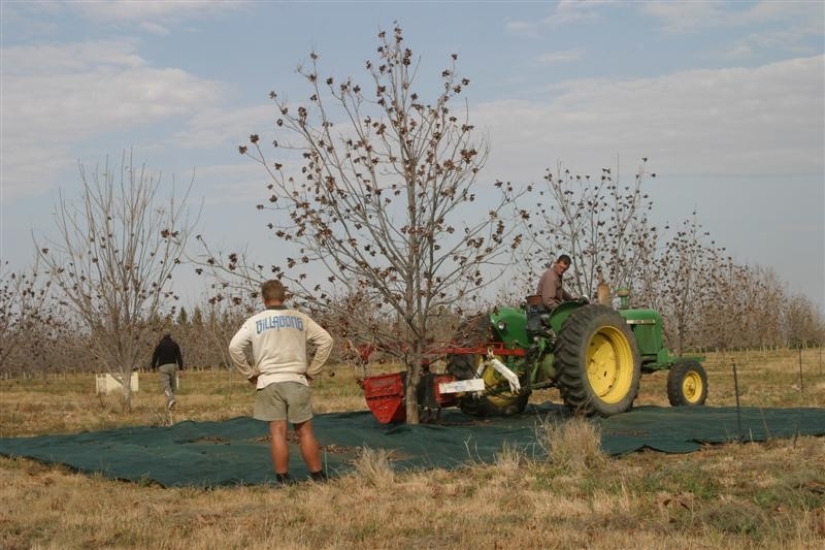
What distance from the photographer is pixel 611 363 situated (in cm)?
1366

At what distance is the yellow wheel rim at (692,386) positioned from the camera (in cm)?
1507

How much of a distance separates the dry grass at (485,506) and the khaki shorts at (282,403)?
57 cm

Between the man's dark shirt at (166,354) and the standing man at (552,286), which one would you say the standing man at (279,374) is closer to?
the standing man at (552,286)

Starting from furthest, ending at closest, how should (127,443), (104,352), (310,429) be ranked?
(104,352), (127,443), (310,429)

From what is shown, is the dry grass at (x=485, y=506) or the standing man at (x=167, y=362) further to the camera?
the standing man at (x=167, y=362)

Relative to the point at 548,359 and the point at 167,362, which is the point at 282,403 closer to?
the point at 548,359

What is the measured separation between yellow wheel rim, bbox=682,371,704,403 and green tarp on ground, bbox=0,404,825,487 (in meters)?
1.69

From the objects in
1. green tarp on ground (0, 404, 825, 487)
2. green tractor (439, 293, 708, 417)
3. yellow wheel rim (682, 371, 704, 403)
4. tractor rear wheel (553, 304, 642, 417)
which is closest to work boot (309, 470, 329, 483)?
green tarp on ground (0, 404, 825, 487)

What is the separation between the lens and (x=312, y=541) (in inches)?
251

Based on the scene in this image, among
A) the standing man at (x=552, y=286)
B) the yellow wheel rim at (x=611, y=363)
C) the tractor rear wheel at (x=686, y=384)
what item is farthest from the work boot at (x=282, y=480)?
the tractor rear wheel at (x=686, y=384)

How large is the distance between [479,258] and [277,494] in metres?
4.41

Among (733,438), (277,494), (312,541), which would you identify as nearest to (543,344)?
(733,438)

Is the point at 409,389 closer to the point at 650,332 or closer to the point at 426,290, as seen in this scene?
the point at 426,290

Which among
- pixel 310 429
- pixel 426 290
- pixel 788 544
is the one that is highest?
pixel 426 290
